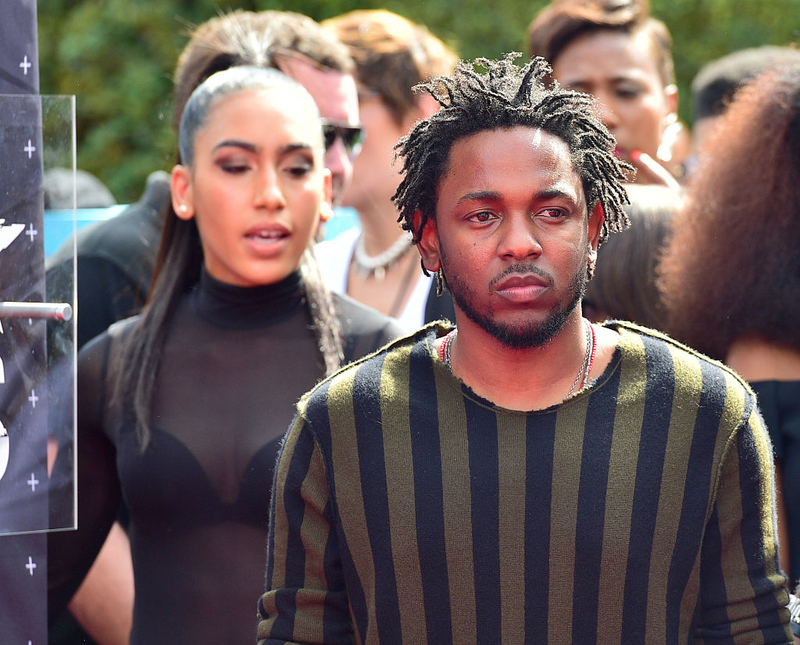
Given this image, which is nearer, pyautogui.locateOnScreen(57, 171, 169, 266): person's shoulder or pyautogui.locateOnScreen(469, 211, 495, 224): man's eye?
pyautogui.locateOnScreen(469, 211, 495, 224): man's eye

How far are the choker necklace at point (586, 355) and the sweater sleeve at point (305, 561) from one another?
27cm

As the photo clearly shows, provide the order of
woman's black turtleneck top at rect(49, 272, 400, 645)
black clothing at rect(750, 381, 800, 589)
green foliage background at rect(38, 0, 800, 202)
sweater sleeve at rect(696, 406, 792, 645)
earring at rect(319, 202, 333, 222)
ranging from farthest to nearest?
green foliage background at rect(38, 0, 800, 202), earring at rect(319, 202, 333, 222), woman's black turtleneck top at rect(49, 272, 400, 645), black clothing at rect(750, 381, 800, 589), sweater sleeve at rect(696, 406, 792, 645)

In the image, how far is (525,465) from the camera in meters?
1.83

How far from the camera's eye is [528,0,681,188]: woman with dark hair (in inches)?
154

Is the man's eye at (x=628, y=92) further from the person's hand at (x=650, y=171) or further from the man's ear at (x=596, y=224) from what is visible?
the man's ear at (x=596, y=224)

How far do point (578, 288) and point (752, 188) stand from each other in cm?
98

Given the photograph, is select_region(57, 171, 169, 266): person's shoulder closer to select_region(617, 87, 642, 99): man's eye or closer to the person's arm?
the person's arm

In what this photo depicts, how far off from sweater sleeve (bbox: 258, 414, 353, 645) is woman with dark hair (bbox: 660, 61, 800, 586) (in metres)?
1.04

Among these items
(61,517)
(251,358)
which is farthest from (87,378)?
(61,517)

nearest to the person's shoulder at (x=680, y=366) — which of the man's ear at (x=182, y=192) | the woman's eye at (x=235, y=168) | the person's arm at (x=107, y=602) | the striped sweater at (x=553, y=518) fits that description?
the striped sweater at (x=553, y=518)

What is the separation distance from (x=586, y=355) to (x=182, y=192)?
1.28 m

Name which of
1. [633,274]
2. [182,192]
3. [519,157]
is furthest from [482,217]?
[633,274]

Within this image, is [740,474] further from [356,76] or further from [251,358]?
[356,76]

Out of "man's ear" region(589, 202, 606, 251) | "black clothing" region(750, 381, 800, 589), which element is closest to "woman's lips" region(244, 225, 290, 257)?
"man's ear" region(589, 202, 606, 251)
